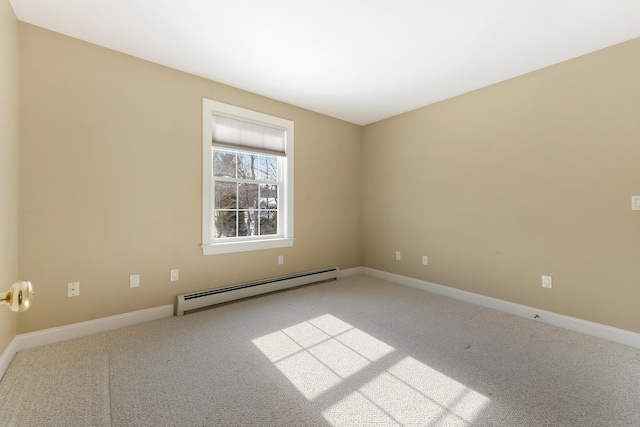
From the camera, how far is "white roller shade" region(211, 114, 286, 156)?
122 inches

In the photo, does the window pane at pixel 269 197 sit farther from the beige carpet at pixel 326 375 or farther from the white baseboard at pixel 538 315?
the white baseboard at pixel 538 315

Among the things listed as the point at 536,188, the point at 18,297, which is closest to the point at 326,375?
the point at 18,297

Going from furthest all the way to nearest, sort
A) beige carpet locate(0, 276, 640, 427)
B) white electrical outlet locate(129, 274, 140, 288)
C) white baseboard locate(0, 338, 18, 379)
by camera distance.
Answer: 1. white electrical outlet locate(129, 274, 140, 288)
2. white baseboard locate(0, 338, 18, 379)
3. beige carpet locate(0, 276, 640, 427)

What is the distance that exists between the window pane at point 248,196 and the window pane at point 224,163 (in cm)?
20

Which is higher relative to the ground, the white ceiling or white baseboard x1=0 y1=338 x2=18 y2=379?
the white ceiling

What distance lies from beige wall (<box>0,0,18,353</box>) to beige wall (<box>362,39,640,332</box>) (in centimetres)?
397

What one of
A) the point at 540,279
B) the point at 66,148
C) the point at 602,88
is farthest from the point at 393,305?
the point at 66,148

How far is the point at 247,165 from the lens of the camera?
134 inches

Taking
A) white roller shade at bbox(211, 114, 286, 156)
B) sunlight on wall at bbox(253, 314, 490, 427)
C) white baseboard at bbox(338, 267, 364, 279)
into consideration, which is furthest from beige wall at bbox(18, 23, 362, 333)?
white baseboard at bbox(338, 267, 364, 279)

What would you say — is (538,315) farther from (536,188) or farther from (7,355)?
(7,355)

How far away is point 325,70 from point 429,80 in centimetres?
117

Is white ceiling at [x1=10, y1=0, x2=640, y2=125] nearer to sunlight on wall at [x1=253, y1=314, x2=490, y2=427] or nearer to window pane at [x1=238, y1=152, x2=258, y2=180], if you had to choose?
window pane at [x1=238, y1=152, x2=258, y2=180]

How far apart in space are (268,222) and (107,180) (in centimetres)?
176

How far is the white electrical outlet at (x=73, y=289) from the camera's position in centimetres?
227
